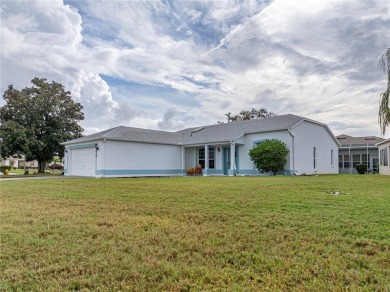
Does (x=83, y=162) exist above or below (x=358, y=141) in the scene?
below

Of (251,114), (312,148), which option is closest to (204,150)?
(312,148)

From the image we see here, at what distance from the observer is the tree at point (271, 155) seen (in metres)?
20.0

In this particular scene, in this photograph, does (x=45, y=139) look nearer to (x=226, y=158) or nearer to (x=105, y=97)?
(x=105, y=97)

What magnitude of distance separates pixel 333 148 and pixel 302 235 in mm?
24137

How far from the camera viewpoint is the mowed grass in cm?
268

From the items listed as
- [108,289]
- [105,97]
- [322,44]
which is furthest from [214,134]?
[108,289]

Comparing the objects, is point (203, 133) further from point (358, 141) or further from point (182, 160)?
point (358, 141)

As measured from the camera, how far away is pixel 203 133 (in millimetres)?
26594

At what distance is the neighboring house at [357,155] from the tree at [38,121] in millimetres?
27373

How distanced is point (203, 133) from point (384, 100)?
17.2 metres

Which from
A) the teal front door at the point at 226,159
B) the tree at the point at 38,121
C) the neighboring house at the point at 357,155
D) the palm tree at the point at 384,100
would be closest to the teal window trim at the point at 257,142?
the teal front door at the point at 226,159

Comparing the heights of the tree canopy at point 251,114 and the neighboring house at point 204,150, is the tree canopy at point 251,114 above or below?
above

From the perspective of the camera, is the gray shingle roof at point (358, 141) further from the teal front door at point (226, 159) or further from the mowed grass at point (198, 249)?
the mowed grass at point (198, 249)

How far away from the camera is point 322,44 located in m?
15.2
